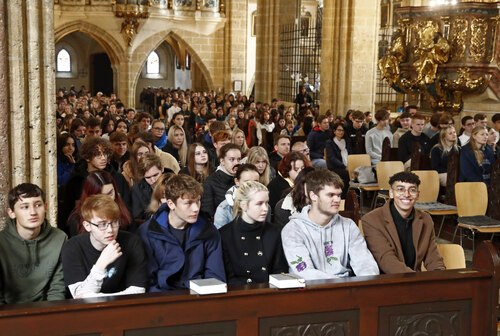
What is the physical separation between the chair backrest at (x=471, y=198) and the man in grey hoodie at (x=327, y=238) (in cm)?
311

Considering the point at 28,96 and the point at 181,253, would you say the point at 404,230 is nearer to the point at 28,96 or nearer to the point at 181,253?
the point at 181,253

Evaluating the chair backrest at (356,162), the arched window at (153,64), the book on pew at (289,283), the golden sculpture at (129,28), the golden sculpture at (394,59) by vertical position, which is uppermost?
the golden sculpture at (129,28)

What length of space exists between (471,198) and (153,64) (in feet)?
99.5

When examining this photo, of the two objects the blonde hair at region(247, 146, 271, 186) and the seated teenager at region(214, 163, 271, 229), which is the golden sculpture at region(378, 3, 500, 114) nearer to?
the blonde hair at region(247, 146, 271, 186)

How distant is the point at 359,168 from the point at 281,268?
5118mm

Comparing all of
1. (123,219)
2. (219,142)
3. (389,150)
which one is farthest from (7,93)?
(389,150)

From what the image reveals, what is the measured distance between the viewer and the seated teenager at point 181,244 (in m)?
4.36

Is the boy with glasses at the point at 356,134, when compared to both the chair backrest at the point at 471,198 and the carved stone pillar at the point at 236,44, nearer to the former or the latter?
the chair backrest at the point at 471,198

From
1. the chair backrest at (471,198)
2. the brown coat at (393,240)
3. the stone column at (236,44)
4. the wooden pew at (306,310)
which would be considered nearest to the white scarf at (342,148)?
the chair backrest at (471,198)

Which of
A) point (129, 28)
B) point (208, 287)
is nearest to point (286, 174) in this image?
point (208, 287)

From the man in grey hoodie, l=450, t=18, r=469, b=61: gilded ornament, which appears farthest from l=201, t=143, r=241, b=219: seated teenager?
l=450, t=18, r=469, b=61: gilded ornament

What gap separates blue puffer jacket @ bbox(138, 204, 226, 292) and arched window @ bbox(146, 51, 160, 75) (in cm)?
3246

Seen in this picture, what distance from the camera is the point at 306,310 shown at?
12.0 feet

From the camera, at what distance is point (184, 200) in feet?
14.3
